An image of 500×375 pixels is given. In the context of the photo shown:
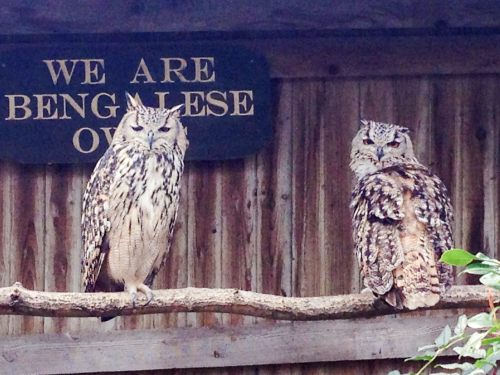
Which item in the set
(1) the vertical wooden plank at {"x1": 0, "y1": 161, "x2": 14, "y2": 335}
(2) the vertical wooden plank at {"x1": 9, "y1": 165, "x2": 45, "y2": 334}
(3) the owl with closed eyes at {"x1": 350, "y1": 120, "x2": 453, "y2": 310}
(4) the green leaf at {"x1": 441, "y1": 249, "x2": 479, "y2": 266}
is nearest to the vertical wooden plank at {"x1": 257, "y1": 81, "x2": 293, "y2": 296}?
(3) the owl with closed eyes at {"x1": 350, "y1": 120, "x2": 453, "y2": 310}

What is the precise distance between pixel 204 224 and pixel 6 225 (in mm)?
877

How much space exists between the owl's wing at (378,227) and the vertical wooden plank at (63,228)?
1322 millimetres

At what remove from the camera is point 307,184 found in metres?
3.21

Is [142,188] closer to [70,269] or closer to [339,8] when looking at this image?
[70,269]

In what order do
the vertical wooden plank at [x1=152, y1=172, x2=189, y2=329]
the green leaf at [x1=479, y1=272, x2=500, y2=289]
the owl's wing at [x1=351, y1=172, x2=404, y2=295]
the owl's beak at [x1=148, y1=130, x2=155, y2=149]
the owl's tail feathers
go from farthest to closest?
the vertical wooden plank at [x1=152, y1=172, x2=189, y2=329] → the owl's beak at [x1=148, y1=130, x2=155, y2=149] → the owl's wing at [x1=351, y1=172, x2=404, y2=295] → the owl's tail feathers → the green leaf at [x1=479, y1=272, x2=500, y2=289]

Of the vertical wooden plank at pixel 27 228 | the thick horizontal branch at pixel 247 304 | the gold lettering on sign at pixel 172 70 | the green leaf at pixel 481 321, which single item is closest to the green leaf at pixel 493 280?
the green leaf at pixel 481 321

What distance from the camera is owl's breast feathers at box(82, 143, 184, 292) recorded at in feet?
8.09

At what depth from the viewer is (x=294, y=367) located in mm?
3234

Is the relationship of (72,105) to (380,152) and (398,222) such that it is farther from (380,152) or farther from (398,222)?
(398,222)

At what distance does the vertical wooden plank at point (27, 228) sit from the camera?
3137 mm

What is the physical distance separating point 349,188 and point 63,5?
1498 mm

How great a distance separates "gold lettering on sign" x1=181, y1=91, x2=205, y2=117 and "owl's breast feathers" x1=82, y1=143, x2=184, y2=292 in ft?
1.88

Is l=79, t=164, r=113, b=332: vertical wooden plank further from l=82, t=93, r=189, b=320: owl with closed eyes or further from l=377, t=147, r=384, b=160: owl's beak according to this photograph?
l=377, t=147, r=384, b=160: owl's beak

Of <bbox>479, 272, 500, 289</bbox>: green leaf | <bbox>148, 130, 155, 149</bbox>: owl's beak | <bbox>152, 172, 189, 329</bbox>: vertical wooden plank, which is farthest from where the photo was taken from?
<bbox>152, 172, 189, 329</bbox>: vertical wooden plank
